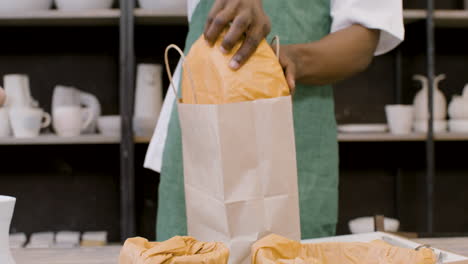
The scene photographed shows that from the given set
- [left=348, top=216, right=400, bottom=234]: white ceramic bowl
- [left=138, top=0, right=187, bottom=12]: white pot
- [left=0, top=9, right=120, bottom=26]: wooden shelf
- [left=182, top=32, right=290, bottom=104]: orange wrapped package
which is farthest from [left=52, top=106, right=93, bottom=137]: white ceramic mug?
[left=182, top=32, right=290, bottom=104]: orange wrapped package

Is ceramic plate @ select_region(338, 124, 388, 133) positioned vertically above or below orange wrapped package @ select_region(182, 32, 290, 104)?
below

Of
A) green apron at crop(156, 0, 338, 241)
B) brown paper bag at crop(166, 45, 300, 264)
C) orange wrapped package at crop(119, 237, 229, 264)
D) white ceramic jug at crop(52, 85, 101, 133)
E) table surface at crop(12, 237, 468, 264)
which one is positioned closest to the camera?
orange wrapped package at crop(119, 237, 229, 264)

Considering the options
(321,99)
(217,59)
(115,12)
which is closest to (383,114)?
(115,12)

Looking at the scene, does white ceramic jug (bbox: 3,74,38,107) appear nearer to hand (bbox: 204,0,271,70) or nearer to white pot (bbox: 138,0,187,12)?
white pot (bbox: 138,0,187,12)

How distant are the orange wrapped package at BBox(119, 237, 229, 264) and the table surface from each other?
23 cm

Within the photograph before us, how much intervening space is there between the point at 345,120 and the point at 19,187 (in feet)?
4.91

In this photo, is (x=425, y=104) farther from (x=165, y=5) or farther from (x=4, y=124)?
(x=4, y=124)

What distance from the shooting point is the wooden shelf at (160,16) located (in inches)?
76.7

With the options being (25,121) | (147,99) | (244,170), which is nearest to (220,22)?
(244,170)

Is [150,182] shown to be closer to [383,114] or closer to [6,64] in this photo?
[6,64]

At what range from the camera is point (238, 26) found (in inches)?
24.4

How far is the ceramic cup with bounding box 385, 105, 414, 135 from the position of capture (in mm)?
2035

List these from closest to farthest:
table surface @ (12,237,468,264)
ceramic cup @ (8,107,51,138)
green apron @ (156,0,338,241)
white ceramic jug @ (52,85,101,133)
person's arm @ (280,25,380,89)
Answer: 1. table surface @ (12,237,468,264)
2. person's arm @ (280,25,380,89)
3. green apron @ (156,0,338,241)
4. ceramic cup @ (8,107,51,138)
5. white ceramic jug @ (52,85,101,133)

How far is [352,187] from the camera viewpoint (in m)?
2.38
